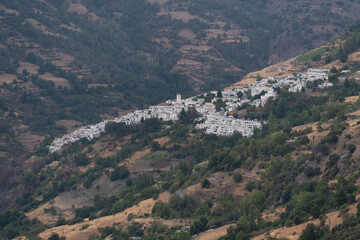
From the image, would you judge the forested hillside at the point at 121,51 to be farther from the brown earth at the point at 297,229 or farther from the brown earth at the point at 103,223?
the brown earth at the point at 297,229

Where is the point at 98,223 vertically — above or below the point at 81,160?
below

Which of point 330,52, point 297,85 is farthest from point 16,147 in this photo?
point 330,52

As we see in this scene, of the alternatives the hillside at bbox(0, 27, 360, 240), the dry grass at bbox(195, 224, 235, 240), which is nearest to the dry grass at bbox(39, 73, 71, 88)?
the hillside at bbox(0, 27, 360, 240)

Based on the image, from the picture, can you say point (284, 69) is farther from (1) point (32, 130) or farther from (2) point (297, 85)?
(1) point (32, 130)

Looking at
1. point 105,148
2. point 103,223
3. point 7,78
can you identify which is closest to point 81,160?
point 105,148

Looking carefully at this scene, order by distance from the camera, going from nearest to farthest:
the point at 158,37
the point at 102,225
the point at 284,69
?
the point at 102,225
the point at 284,69
the point at 158,37

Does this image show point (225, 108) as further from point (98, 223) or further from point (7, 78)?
point (7, 78)

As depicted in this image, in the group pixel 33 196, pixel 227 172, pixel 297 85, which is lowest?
pixel 33 196
